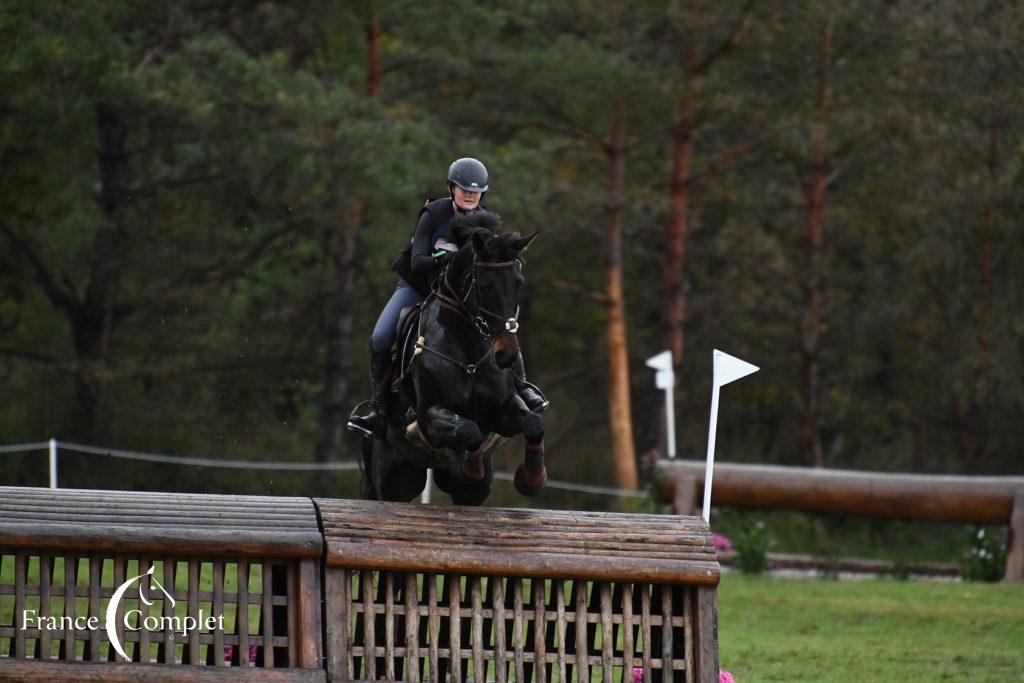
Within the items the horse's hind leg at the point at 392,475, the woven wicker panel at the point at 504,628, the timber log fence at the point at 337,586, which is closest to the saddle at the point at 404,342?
the horse's hind leg at the point at 392,475

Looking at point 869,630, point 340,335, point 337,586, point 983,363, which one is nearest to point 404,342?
point 337,586

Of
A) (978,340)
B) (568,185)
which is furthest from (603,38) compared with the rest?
(978,340)

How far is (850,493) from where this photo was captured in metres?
14.3

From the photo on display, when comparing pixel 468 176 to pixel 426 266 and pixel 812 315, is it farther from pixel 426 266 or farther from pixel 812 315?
pixel 812 315

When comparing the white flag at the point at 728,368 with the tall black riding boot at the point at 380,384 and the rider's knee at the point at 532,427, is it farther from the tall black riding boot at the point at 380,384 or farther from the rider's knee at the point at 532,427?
the tall black riding boot at the point at 380,384

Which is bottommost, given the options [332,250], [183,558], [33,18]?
[183,558]

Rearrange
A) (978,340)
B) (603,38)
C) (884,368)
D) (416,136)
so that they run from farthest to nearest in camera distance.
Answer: (884,368) → (978,340) → (603,38) → (416,136)

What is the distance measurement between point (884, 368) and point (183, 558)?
20328mm

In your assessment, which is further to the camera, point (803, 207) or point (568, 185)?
point (803, 207)

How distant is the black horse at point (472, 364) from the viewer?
265 inches

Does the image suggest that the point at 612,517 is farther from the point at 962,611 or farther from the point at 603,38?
the point at 603,38

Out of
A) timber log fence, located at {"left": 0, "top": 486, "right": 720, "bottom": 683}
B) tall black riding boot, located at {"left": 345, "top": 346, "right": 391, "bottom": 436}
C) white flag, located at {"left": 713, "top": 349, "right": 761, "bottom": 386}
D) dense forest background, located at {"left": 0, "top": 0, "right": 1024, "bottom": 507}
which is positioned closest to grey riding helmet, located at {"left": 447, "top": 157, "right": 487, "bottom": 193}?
Answer: tall black riding boot, located at {"left": 345, "top": 346, "right": 391, "bottom": 436}

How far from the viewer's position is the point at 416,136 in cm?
1858

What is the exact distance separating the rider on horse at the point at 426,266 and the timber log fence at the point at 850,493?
673 cm
